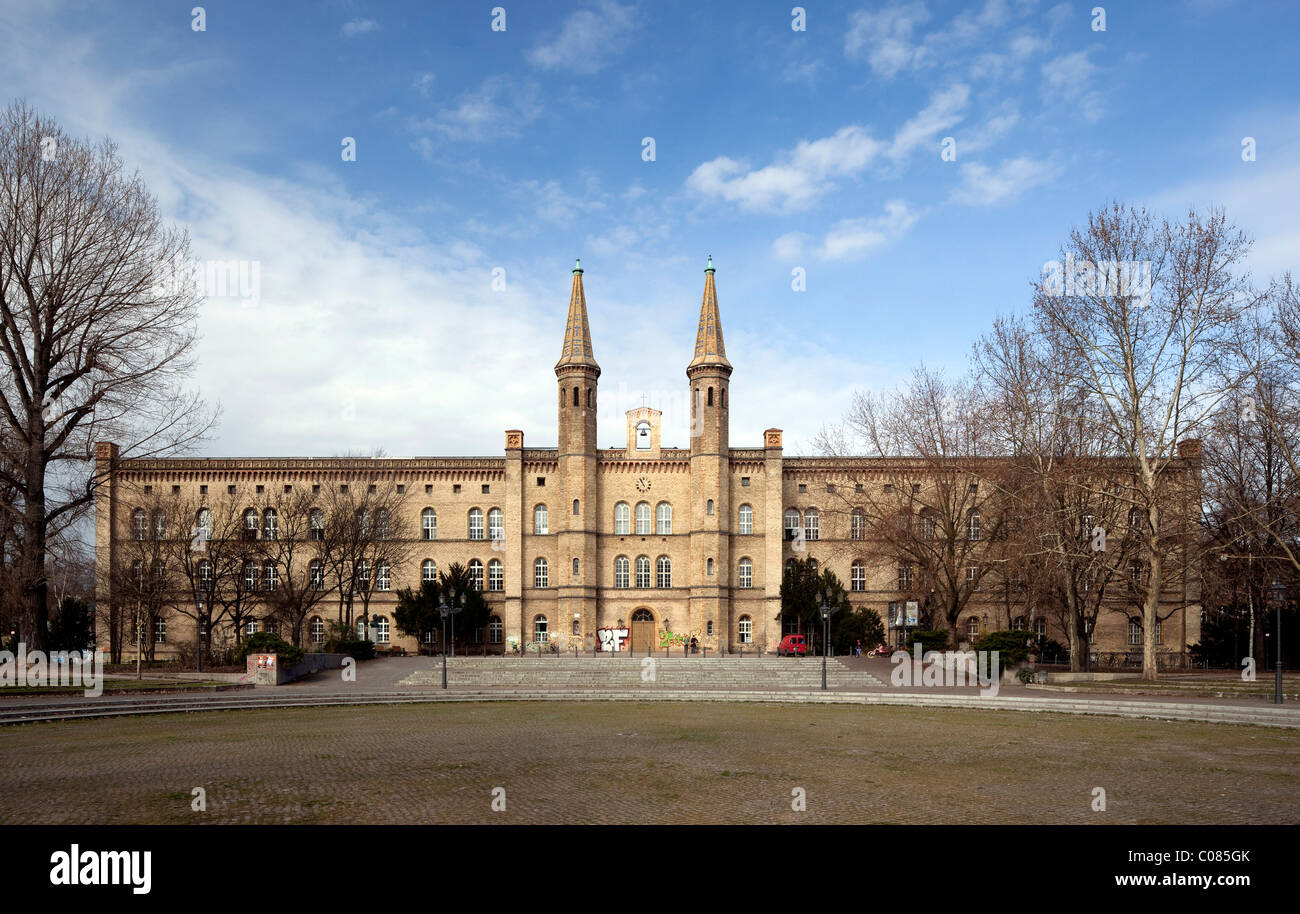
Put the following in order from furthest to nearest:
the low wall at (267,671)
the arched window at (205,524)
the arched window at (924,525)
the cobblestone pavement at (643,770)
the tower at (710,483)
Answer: the tower at (710,483) → the arched window at (205,524) → the arched window at (924,525) → the low wall at (267,671) → the cobblestone pavement at (643,770)

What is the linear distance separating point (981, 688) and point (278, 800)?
1080 inches

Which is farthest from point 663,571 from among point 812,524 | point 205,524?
point 205,524

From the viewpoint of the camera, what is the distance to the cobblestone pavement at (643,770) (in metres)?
11.5

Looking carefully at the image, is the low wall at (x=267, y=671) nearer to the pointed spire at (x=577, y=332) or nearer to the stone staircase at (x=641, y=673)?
the stone staircase at (x=641, y=673)

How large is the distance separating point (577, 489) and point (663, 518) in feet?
→ 18.4

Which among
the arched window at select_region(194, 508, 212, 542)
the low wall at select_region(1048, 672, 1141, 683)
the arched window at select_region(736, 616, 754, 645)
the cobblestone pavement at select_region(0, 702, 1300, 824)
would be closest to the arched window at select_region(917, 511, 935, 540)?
the low wall at select_region(1048, 672, 1141, 683)

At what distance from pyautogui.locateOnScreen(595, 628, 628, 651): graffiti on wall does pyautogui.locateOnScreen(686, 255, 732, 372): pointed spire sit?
16.3 metres

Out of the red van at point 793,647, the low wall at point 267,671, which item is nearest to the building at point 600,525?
the red van at point 793,647

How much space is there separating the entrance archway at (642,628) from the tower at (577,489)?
2623 millimetres

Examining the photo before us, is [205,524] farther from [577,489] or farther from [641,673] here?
[641,673]

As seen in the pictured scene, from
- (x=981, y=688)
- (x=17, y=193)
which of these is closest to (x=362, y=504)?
(x=17, y=193)

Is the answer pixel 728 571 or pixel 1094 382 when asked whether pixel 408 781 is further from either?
pixel 728 571

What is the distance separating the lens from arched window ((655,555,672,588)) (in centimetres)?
5788
